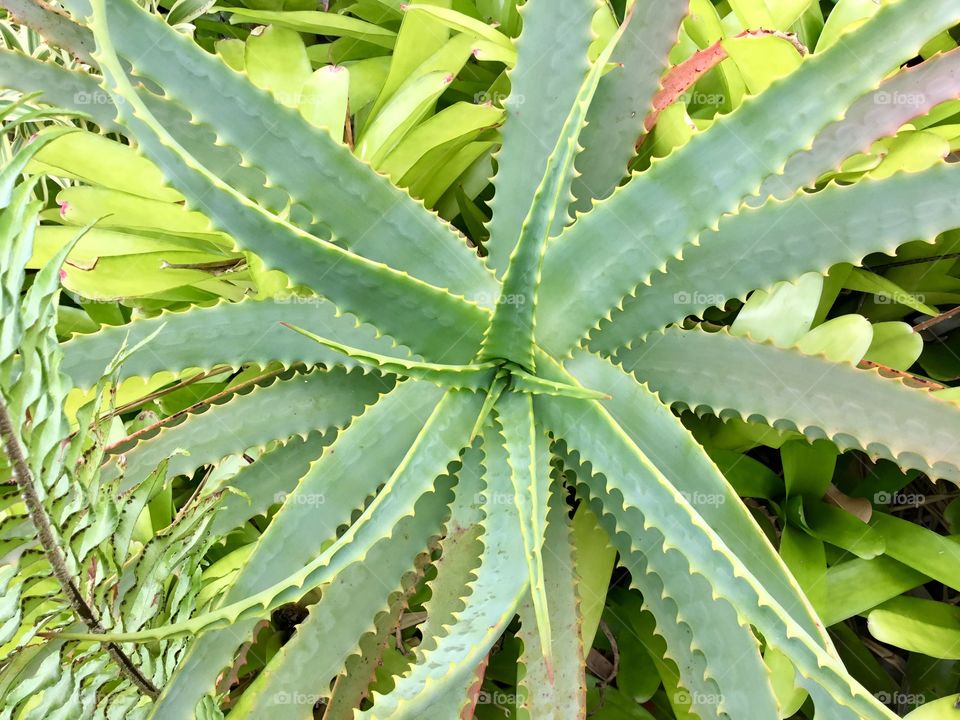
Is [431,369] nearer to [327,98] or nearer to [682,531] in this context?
[682,531]

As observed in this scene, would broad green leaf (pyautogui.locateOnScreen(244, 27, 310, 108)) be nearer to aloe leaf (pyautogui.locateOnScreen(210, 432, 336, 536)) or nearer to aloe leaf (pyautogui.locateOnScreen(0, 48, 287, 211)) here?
aloe leaf (pyautogui.locateOnScreen(0, 48, 287, 211))

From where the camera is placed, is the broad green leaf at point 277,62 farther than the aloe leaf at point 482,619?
Yes

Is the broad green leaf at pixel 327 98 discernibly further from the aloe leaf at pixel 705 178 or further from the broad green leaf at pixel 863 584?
the broad green leaf at pixel 863 584

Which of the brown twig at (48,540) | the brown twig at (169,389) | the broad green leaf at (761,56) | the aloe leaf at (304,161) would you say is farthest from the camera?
the brown twig at (169,389)

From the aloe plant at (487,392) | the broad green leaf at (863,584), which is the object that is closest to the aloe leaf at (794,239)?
the aloe plant at (487,392)

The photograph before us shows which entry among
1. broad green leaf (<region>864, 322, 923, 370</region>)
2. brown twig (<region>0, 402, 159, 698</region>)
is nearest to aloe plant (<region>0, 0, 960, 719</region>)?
brown twig (<region>0, 402, 159, 698</region>)

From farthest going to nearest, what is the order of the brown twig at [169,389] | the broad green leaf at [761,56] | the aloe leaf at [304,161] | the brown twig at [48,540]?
the brown twig at [169,389], the broad green leaf at [761,56], the aloe leaf at [304,161], the brown twig at [48,540]

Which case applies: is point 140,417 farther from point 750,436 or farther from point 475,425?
point 750,436

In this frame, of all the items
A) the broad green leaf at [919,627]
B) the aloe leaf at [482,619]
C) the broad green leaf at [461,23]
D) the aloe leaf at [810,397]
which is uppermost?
the broad green leaf at [461,23]
